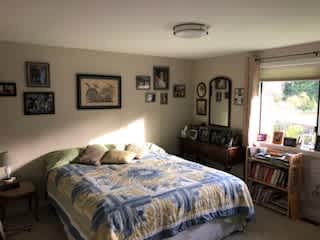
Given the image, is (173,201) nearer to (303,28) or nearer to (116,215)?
(116,215)

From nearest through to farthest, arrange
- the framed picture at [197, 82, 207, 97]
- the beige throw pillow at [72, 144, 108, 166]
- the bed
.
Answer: the bed → the beige throw pillow at [72, 144, 108, 166] → the framed picture at [197, 82, 207, 97]

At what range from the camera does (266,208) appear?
12.6ft

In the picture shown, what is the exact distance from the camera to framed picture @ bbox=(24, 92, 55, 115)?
144 inches

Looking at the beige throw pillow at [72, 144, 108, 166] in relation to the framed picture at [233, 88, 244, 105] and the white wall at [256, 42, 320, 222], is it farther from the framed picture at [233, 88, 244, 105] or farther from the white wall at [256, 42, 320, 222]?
the white wall at [256, 42, 320, 222]

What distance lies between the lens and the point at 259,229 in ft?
10.7

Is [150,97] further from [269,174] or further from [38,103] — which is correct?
[269,174]

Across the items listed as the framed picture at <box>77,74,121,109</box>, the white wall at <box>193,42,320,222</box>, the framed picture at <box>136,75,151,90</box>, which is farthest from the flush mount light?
the framed picture at <box>136,75,151,90</box>

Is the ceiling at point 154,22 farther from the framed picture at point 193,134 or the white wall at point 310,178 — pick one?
the framed picture at point 193,134

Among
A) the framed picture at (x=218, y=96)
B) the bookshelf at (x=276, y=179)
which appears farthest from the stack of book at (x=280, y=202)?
the framed picture at (x=218, y=96)

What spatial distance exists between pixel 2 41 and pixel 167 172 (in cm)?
272

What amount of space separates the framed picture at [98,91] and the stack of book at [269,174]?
237 centimetres

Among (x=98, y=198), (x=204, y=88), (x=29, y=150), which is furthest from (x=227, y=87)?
(x=29, y=150)

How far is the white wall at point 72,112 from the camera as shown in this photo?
11.7 feet

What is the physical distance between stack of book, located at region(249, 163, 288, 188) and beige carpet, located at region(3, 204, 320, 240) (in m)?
0.44
